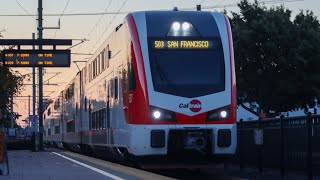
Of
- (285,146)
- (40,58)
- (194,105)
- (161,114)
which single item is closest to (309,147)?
(285,146)

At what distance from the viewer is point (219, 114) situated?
1673cm

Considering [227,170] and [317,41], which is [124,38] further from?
[317,41]

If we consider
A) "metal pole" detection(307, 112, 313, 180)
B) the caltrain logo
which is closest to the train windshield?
the caltrain logo

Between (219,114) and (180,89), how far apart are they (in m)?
1.09

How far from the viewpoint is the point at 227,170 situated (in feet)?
66.5

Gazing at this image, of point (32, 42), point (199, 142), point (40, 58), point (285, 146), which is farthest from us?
point (32, 42)

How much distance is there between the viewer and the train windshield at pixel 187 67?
16625mm

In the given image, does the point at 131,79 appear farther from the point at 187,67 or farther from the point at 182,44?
the point at 182,44

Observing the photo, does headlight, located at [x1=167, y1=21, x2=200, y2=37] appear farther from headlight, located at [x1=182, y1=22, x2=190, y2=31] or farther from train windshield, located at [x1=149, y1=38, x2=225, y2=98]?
train windshield, located at [x1=149, y1=38, x2=225, y2=98]

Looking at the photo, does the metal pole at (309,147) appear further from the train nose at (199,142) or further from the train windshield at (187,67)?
the train nose at (199,142)

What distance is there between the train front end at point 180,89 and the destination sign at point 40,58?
17.7 m

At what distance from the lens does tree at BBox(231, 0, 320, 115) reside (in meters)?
40.7

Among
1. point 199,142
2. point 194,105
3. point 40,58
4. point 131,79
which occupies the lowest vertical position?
point 199,142

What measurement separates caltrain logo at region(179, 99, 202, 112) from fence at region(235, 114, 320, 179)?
7.34ft
